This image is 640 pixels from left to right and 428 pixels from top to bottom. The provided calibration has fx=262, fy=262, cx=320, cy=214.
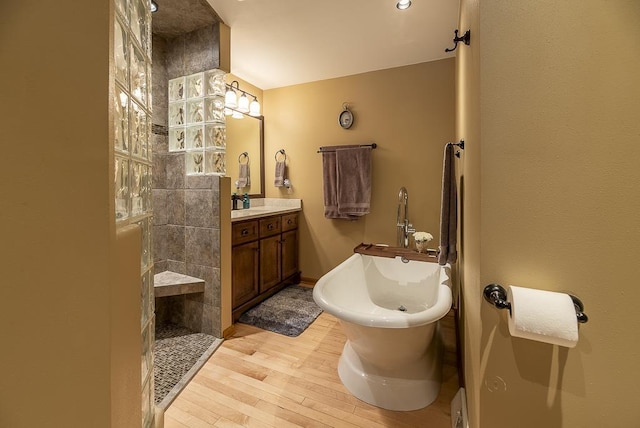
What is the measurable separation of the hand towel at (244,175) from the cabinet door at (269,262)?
82 cm

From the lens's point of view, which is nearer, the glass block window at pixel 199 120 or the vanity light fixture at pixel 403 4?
the vanity light fixture at pixel 403 4

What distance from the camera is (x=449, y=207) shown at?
167cm

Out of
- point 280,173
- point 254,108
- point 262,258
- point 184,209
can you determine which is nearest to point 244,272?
point 262,258

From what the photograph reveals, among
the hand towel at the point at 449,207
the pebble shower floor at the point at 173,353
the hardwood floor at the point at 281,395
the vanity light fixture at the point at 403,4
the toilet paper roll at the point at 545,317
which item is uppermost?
the vanity light fixture at the point at 403,4

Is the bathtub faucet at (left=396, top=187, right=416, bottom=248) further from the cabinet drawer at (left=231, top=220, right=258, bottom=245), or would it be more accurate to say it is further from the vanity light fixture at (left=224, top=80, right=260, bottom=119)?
the vanity light fixture at (left=224, top=80, right=260, bottom=119)

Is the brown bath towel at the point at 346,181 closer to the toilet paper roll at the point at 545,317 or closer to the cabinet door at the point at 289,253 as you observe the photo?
the cabinet door at the point at 289,253

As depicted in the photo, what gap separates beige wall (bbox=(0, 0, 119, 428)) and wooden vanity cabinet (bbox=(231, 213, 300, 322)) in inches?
74.0

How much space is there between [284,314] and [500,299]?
2.04 meters

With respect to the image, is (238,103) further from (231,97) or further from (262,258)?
(262,258)

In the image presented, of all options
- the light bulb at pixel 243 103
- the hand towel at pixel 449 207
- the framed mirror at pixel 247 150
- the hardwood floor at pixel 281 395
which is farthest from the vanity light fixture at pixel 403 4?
the hardwood floor at pixel 281 395

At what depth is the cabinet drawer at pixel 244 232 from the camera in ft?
7.40

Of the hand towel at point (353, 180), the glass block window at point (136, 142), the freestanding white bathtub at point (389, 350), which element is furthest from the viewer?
the hand towel at point (353, 180)

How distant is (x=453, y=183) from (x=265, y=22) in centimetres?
187

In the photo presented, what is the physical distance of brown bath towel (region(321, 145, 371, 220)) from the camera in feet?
9.49
